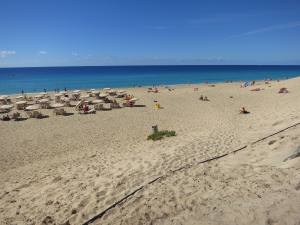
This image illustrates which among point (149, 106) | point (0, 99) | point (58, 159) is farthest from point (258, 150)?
point (0, 99)

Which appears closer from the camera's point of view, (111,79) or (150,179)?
(150,179)

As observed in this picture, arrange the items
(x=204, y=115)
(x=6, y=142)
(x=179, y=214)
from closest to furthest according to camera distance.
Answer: (x=179, y=214)
(x=6, y=142)
(x=204, y=115)

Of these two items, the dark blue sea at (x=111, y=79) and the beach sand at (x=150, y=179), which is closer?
the beach sand at (x=150, y=179)

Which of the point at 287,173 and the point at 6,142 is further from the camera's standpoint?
the point at 6,142

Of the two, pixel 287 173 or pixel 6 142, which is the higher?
pixel 287 173

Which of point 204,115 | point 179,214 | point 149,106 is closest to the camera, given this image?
point 179,214

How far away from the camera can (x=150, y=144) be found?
1140cm

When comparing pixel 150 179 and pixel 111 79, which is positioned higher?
pixel 150 179

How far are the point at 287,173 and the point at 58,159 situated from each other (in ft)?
24.2

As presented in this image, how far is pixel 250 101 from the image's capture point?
2378 cm

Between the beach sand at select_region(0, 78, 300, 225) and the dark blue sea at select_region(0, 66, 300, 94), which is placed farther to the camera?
the dark blue sea at select_region(0, 66, 300, 94)

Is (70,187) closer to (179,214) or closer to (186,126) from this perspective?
(179,214)

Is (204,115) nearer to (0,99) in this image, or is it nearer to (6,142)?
(6,142)

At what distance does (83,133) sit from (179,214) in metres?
9.94
